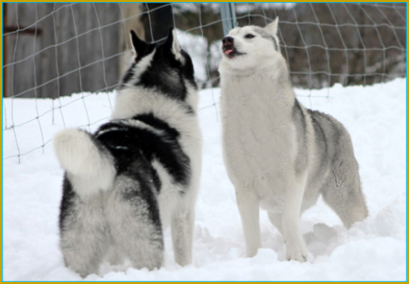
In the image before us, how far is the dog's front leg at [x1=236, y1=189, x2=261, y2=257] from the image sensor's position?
3594mm

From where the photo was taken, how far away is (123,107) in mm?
3441

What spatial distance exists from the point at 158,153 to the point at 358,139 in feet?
11.0

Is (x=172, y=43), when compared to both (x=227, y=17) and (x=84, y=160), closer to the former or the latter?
(x=84, y=160)

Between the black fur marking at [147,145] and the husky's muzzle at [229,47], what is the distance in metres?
0.56

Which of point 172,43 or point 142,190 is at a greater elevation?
point 172,43

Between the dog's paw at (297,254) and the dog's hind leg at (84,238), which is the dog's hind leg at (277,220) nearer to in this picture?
the dog's paw at (297,254)

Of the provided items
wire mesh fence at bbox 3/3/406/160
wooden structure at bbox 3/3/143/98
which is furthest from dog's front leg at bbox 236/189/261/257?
wooden structure at bbox 3/3/143/98

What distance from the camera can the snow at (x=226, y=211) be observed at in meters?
2.73

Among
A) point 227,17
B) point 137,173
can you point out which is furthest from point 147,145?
point 227,17

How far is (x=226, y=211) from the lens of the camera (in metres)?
4.80

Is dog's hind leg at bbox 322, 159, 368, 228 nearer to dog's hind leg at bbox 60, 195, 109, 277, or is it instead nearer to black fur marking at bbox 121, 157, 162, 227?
black fur marking at bbox 121, 157, 162, 227

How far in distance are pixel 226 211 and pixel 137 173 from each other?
2.09 metres

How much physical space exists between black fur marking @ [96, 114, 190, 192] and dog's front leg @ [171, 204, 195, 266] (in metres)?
0.22

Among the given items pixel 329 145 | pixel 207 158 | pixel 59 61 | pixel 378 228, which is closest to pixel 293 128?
pixel 329 145
